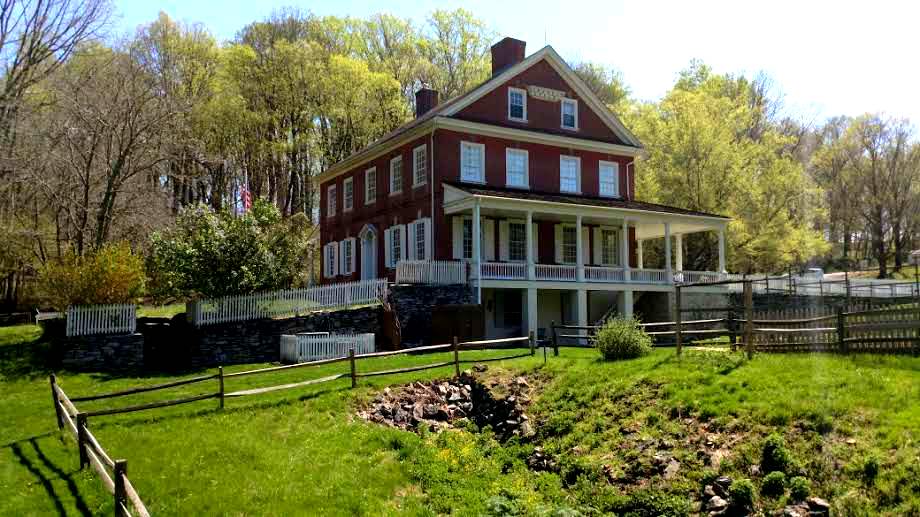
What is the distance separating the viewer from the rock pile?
14.7m

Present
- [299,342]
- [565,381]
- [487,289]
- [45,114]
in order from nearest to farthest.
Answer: [565,381] → [299,342] → [487,289] → [45,114]

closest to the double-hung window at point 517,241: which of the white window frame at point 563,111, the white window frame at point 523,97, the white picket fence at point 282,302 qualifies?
the white window frame at point 523,97

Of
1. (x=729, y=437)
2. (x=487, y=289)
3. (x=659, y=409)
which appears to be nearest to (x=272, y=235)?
(x=487, y=289)

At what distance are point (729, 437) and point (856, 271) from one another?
66.5 meters

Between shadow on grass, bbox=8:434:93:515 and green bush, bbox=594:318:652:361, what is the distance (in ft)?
35.2

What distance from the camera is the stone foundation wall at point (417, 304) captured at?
80.9ft

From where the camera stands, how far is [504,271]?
1075 inches

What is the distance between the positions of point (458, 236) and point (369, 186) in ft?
24.4

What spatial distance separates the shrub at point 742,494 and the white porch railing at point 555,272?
60.5 ft

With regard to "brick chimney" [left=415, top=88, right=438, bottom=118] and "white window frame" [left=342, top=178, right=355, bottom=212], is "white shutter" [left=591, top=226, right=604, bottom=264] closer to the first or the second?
"brick chimney" [left=415, top=88, right=438, bottom=118]

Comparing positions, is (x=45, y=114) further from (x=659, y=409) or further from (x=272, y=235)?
(x=659, y=409)

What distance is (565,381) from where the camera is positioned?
15.1 meters

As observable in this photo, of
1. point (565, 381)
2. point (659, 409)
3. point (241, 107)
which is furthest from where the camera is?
point (241, 107)

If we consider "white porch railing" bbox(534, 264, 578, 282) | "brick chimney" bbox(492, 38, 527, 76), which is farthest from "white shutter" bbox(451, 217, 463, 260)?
"brick chimney" bbox(492, 38, 527, 76)
